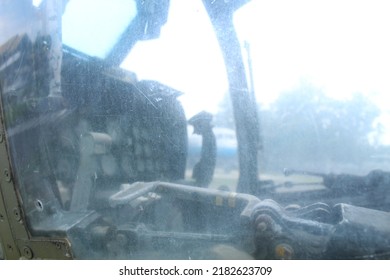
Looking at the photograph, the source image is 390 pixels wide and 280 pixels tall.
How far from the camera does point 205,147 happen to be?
1.27 meters

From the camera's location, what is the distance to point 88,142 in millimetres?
1410

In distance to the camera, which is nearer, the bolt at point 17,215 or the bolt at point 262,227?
the bolt at point 262,227

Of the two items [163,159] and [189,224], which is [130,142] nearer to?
[163,159]

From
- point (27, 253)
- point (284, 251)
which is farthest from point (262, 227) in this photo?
point (27, 253)

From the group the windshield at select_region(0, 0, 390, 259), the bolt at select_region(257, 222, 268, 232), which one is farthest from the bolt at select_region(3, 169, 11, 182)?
the bolt at select_region(257, 222, 268, 232)

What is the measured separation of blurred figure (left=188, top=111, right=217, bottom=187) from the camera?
125 cm

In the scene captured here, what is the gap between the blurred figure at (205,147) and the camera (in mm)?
1248

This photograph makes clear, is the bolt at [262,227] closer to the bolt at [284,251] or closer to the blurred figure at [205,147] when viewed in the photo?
the bolt at [284,251]

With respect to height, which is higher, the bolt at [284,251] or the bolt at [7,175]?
the bolt at [7,175]

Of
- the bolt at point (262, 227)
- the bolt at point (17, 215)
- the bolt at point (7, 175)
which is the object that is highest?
the bolt at point (7, 175)

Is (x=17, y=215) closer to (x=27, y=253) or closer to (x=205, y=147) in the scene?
(x=27, y=253)

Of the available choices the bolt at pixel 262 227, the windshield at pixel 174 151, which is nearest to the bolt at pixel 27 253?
the windshield at pixel 174 151

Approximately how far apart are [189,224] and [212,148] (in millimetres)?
324

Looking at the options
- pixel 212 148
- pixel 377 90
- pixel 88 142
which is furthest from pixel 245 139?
pixel 88 142
